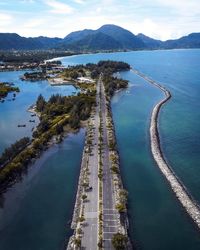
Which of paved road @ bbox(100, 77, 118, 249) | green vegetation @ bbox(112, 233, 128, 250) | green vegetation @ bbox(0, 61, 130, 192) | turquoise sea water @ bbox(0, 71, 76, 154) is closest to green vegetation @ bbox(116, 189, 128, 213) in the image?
paved road @ bbox(100, 77, 118, 249)

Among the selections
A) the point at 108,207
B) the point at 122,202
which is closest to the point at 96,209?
the point at 108,207

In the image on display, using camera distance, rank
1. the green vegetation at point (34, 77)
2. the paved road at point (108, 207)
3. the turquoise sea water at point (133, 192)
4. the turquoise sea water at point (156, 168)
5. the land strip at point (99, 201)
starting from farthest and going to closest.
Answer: the green vegetation at point (34, 77), the turquoise sea water at point (156, 168), the turquoise sea water at point (133, 192), the paved road at point (108, 207), the land strip at point (99, 201)

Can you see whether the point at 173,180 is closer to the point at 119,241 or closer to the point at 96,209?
the point at 96,209

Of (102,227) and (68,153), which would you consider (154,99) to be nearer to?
(68,153)

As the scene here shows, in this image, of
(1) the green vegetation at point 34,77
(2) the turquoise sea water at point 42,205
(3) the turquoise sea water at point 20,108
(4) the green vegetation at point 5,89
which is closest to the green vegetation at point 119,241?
(2) the turquoise sea water at point 42,205

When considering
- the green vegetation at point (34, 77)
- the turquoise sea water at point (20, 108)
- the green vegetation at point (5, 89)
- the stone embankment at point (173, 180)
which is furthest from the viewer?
the green vegetation at point (34, 77)

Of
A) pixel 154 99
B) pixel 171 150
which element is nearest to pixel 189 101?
pixel 154 99

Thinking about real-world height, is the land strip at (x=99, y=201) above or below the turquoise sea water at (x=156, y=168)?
above

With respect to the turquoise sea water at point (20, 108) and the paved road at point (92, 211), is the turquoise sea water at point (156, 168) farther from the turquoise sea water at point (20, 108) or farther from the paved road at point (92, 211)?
the turquoise sea water at point (20, 108)
